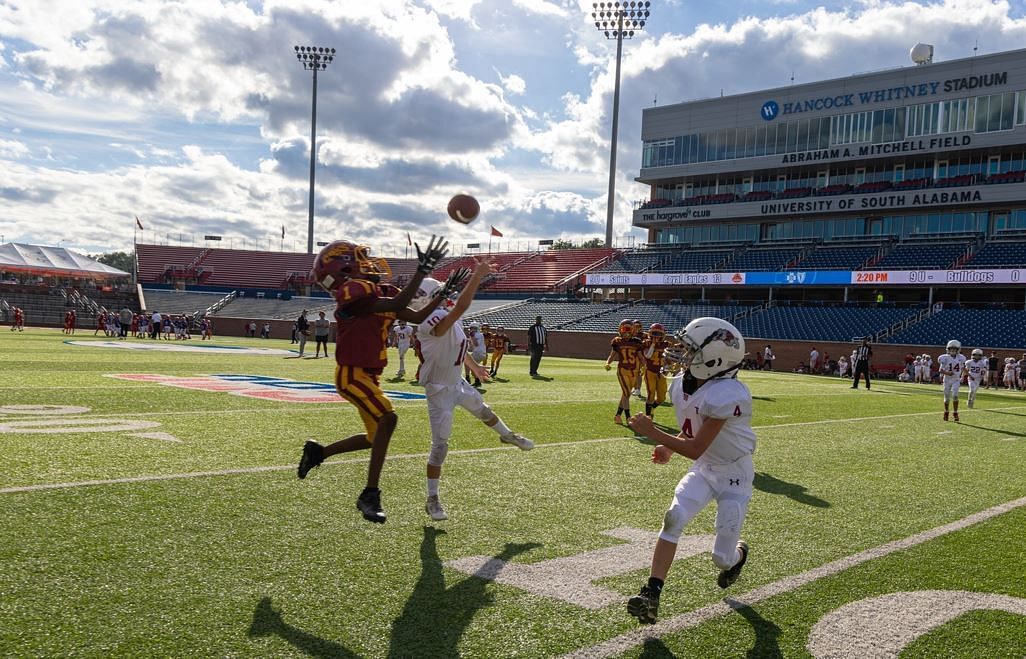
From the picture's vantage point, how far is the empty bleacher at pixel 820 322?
40188 millimetres

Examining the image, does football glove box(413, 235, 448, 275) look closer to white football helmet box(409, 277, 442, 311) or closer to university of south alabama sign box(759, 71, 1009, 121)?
white football helmet box(409, 277, 442, 311)

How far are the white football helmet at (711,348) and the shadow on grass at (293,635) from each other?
7.46 feet

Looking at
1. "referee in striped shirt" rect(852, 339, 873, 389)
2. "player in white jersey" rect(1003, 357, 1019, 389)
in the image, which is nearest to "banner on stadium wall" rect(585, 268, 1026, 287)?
"player in white jersey" rect(1003, 357, 1019, 389)

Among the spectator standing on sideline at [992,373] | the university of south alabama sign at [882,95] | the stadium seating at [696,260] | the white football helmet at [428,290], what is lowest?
the spectator standing on sideline at [992,373]

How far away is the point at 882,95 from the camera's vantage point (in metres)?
49.3

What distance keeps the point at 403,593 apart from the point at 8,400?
1018 centimetres

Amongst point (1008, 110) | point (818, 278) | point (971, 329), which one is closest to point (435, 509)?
point (971, 329)

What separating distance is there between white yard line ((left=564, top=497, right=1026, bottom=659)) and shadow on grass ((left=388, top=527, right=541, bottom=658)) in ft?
1.91

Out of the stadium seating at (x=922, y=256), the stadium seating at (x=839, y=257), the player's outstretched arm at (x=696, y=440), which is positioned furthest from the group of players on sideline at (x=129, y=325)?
the player's outstretched arm at (x=696, y=440)

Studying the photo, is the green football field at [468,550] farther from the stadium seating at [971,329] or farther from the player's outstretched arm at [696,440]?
the stadium seating at [971,329]

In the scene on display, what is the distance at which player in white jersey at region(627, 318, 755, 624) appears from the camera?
412 centimetres

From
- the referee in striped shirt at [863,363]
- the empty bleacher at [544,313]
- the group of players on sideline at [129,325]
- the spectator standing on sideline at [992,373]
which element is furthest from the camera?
the empty bleacher at [544,313]

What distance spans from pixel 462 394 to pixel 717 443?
2.64 m

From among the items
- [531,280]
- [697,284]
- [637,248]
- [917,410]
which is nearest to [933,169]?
[697,284]
